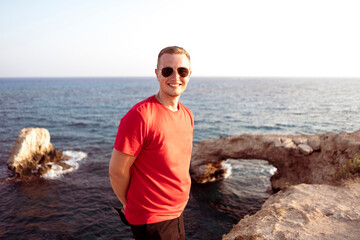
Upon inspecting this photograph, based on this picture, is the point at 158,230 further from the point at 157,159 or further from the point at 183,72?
the point at 183,72

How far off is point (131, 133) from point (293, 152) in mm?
11487

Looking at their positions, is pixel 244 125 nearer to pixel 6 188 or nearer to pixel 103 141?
pixel 103 141

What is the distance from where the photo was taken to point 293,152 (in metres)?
11.9

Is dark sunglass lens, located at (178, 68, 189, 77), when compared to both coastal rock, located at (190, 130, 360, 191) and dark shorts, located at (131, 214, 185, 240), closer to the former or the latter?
dark shorts, located at (131, 214, 185, 240)

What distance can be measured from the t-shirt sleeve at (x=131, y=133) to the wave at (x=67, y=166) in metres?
16.2

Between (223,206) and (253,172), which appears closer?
(223,206)

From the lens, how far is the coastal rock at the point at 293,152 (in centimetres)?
1042

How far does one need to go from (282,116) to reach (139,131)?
40426mm

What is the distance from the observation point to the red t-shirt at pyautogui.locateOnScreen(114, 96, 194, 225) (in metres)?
2.48

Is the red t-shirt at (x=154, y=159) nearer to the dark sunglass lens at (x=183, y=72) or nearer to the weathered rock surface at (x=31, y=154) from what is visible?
the dark sunglass lens at (x=183, y=72)

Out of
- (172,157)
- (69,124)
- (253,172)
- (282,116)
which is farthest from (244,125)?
(172,157)

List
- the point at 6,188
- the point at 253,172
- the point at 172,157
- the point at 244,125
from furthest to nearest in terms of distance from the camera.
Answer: the point at 244,125
the point at 253,172
the point at 6,188
the point at 172,157

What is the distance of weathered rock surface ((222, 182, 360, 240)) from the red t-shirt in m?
2.84

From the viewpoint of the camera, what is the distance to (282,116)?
3894 centimetres
